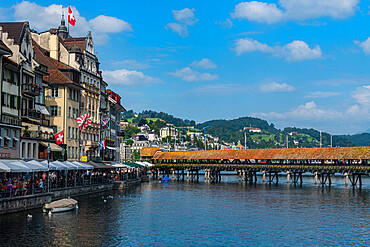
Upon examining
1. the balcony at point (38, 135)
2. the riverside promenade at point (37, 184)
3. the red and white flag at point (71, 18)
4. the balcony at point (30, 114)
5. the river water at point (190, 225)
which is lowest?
the river water at point (190, 225)

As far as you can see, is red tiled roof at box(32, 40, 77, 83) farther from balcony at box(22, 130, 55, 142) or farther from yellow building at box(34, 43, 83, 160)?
balcony at box(22, 130, 55, 142)

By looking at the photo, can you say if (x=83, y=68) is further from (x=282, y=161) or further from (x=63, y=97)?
(x=282, y=161)

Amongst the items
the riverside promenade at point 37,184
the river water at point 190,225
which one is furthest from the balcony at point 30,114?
the river water at point 190,225

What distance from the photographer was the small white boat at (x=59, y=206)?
1857 inches

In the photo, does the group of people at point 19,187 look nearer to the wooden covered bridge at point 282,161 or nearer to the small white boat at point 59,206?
the small white boat at point 59,206

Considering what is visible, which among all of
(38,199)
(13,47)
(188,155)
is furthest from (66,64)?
(188,155)

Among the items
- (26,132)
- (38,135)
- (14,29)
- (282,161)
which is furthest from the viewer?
(282,161)

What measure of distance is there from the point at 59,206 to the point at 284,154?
81.3 meters

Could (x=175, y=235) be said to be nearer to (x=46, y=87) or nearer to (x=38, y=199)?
(x=38, y=199)

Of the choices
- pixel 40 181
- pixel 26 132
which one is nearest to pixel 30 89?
pixel 26 132

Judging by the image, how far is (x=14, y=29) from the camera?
196 ft

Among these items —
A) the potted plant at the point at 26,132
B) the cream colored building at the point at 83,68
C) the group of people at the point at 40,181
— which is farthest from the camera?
the cream colored building at the point at 83,68

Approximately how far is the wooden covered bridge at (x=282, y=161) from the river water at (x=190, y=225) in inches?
1703

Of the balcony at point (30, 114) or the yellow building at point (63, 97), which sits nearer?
the balcony at point (30, 114)
